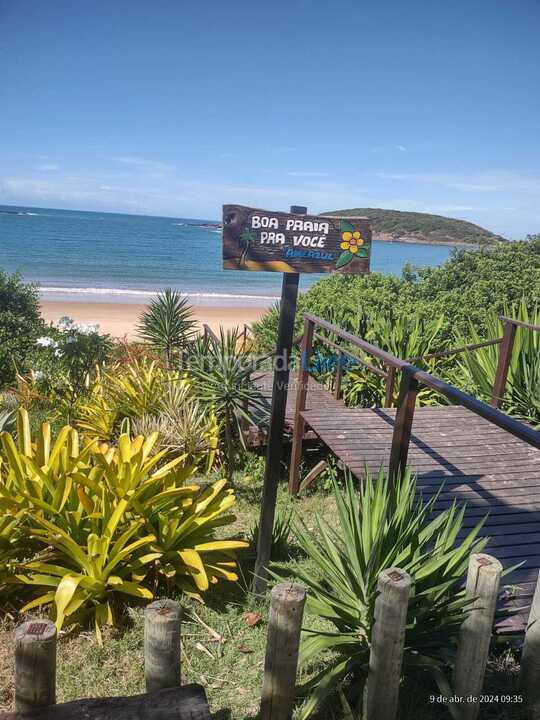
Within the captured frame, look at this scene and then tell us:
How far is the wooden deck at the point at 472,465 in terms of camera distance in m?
3.32

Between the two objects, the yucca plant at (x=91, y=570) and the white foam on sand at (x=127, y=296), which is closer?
the yucca plant at (x=91, y=570)

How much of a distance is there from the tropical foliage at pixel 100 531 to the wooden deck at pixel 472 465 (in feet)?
3.71

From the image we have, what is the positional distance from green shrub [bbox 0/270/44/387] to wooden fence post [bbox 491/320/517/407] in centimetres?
687

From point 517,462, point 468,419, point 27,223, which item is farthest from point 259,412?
point 27,223

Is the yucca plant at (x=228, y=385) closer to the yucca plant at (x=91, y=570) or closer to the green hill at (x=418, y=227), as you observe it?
the yucca plant at (x=91, y=570)

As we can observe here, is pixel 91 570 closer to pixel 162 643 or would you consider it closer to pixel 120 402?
pixel 162 643

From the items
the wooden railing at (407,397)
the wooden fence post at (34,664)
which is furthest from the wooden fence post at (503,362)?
the wooden fence post at (34,664)

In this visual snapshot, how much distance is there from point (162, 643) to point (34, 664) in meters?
0.33

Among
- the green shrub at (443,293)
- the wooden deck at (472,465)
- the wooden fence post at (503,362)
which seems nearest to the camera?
the wooden deck at (472,465)

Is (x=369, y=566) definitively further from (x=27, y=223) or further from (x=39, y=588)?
(x=27, y=223)

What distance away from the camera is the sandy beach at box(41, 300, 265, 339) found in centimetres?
1894

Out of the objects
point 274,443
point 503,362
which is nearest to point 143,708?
point 274,443

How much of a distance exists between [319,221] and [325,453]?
12.8ft

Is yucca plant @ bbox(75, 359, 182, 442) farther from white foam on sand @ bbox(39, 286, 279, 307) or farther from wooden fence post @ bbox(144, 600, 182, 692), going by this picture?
white foam on sand @ bbox(39, 286, 279, 307)
